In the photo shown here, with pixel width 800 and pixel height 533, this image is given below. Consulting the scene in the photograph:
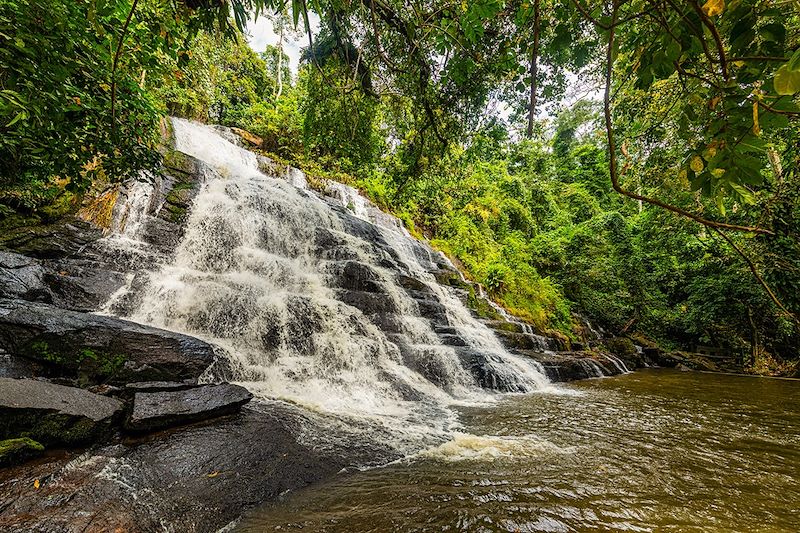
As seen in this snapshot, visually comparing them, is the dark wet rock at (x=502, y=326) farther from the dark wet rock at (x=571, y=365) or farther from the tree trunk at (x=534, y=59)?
the tree trunk at (x=534, y=59)

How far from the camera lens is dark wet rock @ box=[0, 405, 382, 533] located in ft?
7.06

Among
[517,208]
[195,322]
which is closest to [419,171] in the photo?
[195,322]

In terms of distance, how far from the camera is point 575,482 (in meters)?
2.82

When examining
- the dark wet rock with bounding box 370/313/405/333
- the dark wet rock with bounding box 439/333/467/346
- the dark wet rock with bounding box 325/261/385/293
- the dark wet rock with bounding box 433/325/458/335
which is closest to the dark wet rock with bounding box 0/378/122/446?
the dark wet rock with bounding box 370/313/405/333

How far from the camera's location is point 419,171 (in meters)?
3.53

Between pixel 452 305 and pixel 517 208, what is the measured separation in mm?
12101

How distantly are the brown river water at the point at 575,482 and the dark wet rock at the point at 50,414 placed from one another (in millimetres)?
1768

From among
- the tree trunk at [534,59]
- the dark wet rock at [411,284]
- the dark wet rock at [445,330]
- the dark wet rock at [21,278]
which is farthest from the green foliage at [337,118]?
the dark wet rock at [411,284]

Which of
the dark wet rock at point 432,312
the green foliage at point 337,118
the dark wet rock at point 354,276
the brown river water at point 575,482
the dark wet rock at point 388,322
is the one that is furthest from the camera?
the dark wet rock at point 432,312

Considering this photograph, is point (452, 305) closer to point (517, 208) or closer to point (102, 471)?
point (102, 471)

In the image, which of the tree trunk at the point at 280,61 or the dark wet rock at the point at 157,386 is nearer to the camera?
the dark wet rock at the point at 157,386

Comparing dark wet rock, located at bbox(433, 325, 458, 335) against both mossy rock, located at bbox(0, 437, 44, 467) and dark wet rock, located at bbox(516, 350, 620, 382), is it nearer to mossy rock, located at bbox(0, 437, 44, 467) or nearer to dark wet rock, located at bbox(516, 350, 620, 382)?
dark wet rock, located at bbox(516, 350, 620, 382)

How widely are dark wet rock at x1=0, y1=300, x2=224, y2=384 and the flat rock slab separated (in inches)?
27.7

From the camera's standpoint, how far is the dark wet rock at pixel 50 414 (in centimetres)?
271
